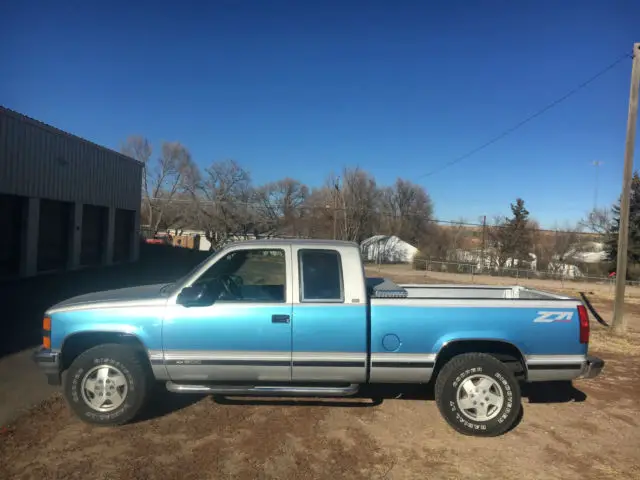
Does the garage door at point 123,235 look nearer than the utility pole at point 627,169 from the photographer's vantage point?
No

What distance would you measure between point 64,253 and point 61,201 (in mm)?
2041

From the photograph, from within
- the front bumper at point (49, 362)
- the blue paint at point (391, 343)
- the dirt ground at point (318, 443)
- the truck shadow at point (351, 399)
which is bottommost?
the dirt ground at point (318, 443)

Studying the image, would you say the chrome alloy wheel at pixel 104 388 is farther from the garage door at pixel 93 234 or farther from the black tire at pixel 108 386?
the garage door at pixel 93 234

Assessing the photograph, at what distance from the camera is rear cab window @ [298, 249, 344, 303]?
14.0 ft

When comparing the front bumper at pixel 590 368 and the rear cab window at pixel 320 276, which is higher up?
the rear cab window at pixel 320 276

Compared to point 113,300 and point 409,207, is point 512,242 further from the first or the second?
point 113,300

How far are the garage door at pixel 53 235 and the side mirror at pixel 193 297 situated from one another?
1408 cm

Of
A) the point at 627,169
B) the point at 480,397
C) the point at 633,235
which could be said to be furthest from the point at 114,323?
the point at 633,235

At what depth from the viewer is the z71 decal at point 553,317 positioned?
418 centimetres

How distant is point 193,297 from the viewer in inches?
162

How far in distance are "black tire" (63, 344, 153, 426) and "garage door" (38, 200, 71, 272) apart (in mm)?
13528

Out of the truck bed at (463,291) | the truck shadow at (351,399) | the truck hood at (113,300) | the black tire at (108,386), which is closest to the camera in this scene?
the black tire at (108,386)

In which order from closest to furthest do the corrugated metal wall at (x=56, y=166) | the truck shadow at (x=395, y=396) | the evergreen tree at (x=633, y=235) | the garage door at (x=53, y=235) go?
the truck shadow at (x=395, y=396), the corrugated metal wall at (x=56, y=166), the garage door at (x=53, y=235), the evergreen tree at (x=633, y=235)

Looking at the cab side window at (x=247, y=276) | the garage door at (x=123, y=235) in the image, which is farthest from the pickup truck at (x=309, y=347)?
the garage door at (x=123, y=235)
